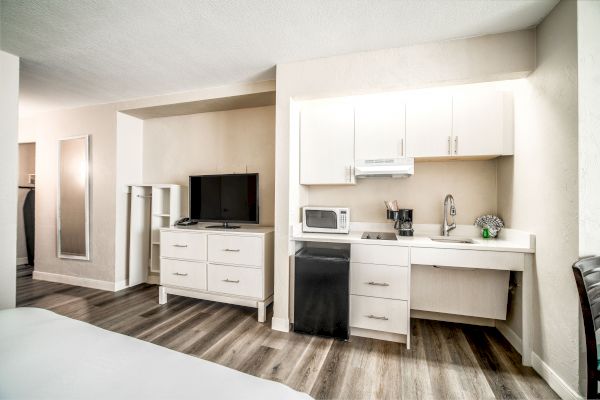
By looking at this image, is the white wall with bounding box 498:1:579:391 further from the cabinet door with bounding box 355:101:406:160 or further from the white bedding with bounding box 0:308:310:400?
the white bedding with bounding box 0:308:310:400

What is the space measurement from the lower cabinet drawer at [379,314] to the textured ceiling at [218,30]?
2.12 meters

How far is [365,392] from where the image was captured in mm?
1618

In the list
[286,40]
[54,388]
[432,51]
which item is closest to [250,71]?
[286,40]

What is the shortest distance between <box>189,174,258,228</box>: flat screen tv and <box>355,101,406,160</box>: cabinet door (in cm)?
122

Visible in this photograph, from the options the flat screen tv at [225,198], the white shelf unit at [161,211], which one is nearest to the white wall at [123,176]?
the white shelf unit at [161,211]

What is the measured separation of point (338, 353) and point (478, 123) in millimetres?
2223

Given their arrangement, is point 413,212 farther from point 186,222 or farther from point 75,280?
point 75,280

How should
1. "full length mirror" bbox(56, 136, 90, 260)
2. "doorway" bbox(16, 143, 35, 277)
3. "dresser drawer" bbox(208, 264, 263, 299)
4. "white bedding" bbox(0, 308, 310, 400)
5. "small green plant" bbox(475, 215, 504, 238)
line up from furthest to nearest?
"doorway" bbox(16, 143, 35, 277)
"full length mirror" bbox(56, 136, 90, 260)
"dresser drawer" bbox(208, 264, 263, 299)
"small green plant" bbox(475, 215, 504, 238)
"white bedding" bbox(0, 308, 310, 400)

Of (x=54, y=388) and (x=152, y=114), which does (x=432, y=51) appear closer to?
(x=54, y=388)

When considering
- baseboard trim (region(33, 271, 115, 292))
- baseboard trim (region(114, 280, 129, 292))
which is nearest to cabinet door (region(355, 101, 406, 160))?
baseboard trim (region(114, 280, 129, 292))

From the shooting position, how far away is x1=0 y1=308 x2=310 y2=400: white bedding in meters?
0.77

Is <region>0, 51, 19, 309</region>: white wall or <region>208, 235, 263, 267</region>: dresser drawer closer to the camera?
<region>0, 51, 19, 309</region>: white wall

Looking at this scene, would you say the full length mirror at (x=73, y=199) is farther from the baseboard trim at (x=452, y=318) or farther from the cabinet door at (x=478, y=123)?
the cabinet door at (x=478, y=123)

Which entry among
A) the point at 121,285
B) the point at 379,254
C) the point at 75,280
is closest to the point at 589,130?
the point at 379,254
